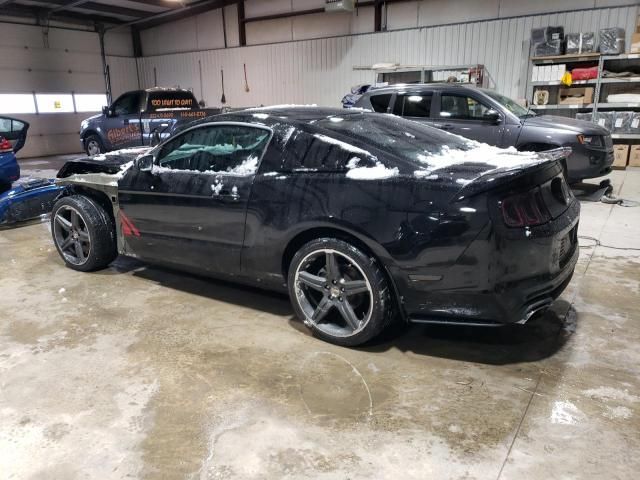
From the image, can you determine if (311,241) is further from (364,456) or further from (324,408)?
(364,456)

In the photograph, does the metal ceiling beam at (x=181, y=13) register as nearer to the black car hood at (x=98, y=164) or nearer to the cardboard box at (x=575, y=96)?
the cardboard box at (x=575, y=96)

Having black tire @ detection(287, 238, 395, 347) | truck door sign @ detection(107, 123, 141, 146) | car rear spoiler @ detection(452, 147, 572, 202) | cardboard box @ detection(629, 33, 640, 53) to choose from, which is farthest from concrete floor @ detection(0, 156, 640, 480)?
truck door sign @ detection(107, 123, 141, 146)

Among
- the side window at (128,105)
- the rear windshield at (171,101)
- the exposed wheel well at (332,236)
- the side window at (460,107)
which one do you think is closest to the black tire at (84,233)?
the exposed wheel well at (332,236)

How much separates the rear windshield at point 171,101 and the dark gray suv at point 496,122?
5.04 metres

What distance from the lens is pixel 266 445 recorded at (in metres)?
2.27

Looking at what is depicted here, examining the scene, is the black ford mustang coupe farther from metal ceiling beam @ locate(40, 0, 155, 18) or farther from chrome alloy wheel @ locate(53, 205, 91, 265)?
metal ceiling beam @ locate(40, 0, 155, 18)

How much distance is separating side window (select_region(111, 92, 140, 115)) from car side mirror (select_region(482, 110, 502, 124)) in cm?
780

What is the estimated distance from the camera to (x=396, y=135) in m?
3.38

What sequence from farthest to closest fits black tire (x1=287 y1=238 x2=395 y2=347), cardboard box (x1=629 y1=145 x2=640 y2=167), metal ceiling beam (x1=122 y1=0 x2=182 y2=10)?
metal ceiling beam (x1=122 y1=0 x2=182 y2=10) < cardboard box (x1=629 y1=145 x2=640 y2=167) < black tire (x1=287 y1=238 x2=395 y2=347)

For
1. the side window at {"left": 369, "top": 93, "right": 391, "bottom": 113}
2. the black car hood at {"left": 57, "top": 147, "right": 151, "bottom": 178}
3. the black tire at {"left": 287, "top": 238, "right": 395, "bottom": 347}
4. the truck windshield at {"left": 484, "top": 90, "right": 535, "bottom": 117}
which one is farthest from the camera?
the side window at {"left": 369, "top": 93, "right": 391, "bottom": 113}

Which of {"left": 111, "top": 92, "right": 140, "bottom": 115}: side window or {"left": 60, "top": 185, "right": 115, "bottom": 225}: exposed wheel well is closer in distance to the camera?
{"left": 60, "top": 185, "right": 115, "bottom": 225}: exposed wheel well

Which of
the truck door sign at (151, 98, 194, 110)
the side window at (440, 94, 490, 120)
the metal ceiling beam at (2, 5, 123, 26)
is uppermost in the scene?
the metal ceiling beam at (2, 5, 123, 26)

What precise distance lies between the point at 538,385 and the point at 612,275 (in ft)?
6.93

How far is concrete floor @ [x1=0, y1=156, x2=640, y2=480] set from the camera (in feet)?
7.10
